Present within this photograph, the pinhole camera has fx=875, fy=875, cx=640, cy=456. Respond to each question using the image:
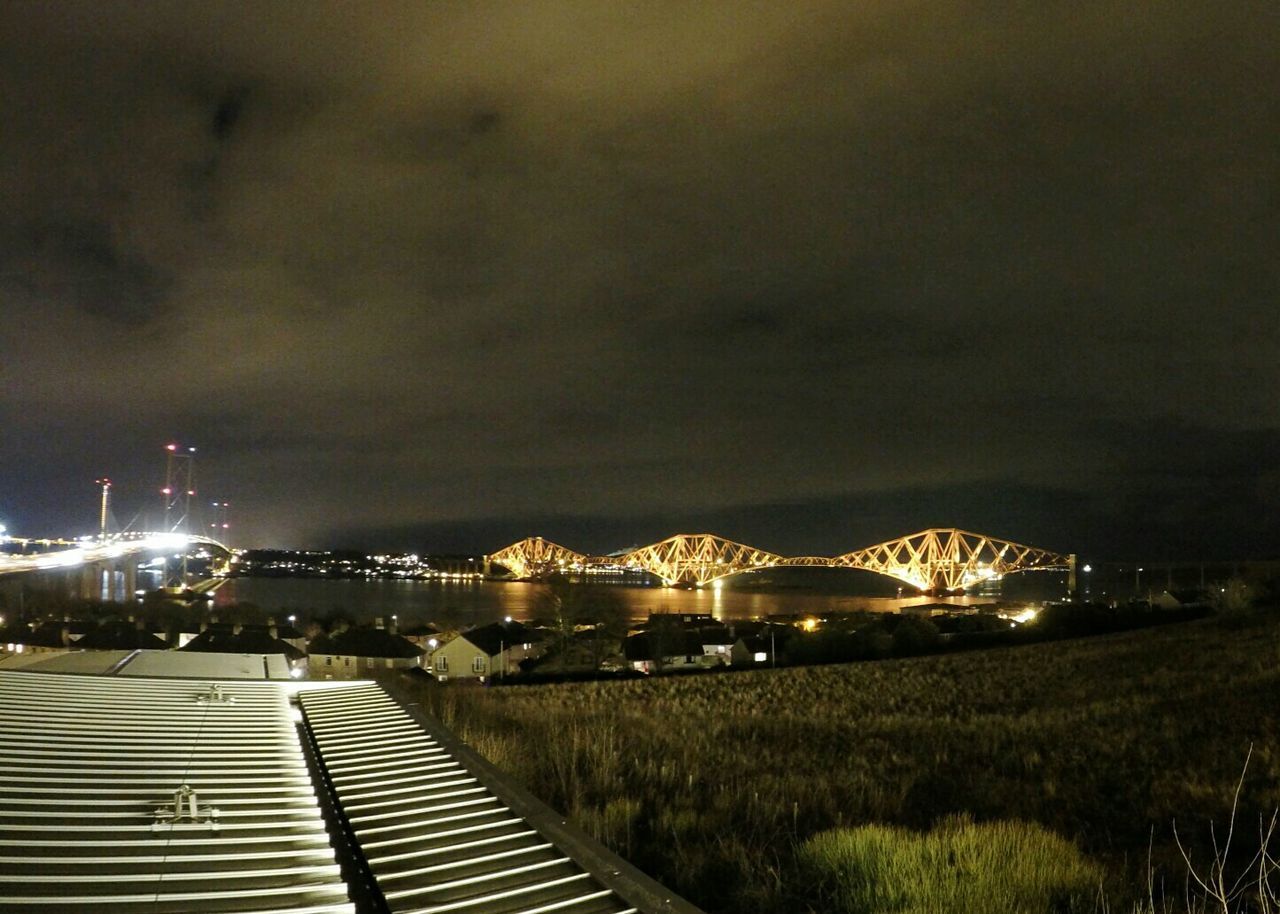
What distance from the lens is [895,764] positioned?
8578mm

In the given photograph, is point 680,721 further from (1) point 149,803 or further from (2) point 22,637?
(2) point 22,637

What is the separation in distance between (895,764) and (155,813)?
660 centimetres

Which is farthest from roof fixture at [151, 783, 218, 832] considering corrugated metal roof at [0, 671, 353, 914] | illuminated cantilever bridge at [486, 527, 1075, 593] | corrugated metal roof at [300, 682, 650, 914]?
illuminated cantilever bridge at [486, 527, 1075, 593]

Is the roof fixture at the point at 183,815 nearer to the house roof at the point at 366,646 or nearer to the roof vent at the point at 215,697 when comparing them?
the roof vent at the point at 215,697

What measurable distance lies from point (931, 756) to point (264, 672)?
791 centimetres

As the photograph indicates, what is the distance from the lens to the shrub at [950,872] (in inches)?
165

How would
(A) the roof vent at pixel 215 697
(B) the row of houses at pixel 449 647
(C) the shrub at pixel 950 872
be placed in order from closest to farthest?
1. (C) the shrub at pixel 950 872
2. (A) the roof vent at pixel 215 697
3. (B) the row of houses at pixel 449 647

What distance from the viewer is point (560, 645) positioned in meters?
33.6

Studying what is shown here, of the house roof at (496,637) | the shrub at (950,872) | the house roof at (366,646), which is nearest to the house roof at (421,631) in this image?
the house roof at (496,637)

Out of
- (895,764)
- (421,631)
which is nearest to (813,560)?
(421,631)

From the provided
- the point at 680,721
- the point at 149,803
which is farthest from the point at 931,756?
the point at 149,803

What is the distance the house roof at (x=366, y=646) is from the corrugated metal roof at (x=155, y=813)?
2789 centimetres

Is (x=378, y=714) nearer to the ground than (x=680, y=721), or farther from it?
farther from it

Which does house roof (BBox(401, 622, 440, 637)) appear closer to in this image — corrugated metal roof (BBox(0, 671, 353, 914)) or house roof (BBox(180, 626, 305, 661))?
house roof (BBox(180, 626, 305, 661))
